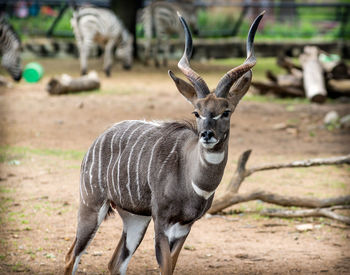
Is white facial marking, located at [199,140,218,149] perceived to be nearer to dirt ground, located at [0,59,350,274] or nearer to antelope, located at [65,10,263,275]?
antelope, located at [65,10,263,275]

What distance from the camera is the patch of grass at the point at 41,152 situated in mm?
7941

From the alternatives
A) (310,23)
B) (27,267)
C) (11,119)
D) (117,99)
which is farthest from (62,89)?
(310,23)

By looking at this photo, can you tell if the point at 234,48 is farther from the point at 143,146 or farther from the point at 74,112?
the point at 143,146

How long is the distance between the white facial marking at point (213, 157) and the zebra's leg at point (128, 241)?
0.81 meters

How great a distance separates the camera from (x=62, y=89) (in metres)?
11.7

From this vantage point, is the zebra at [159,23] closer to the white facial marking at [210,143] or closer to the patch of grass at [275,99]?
the patch of grass at [275,99]

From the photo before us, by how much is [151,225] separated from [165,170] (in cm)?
193

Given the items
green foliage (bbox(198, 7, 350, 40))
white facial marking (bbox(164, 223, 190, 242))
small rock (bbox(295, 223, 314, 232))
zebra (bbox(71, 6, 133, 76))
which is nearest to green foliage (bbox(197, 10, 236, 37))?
green foliage (bbox(198, 7, 350, 40))

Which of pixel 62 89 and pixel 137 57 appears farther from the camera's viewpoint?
pixel 137 57

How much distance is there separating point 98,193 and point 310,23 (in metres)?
19.0

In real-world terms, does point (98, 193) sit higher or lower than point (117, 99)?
higher

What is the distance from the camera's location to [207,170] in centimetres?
378

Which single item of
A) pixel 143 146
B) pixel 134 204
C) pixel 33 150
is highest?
pixel 143 146

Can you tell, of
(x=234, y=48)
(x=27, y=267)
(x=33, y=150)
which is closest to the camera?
(x=27, y=267)
